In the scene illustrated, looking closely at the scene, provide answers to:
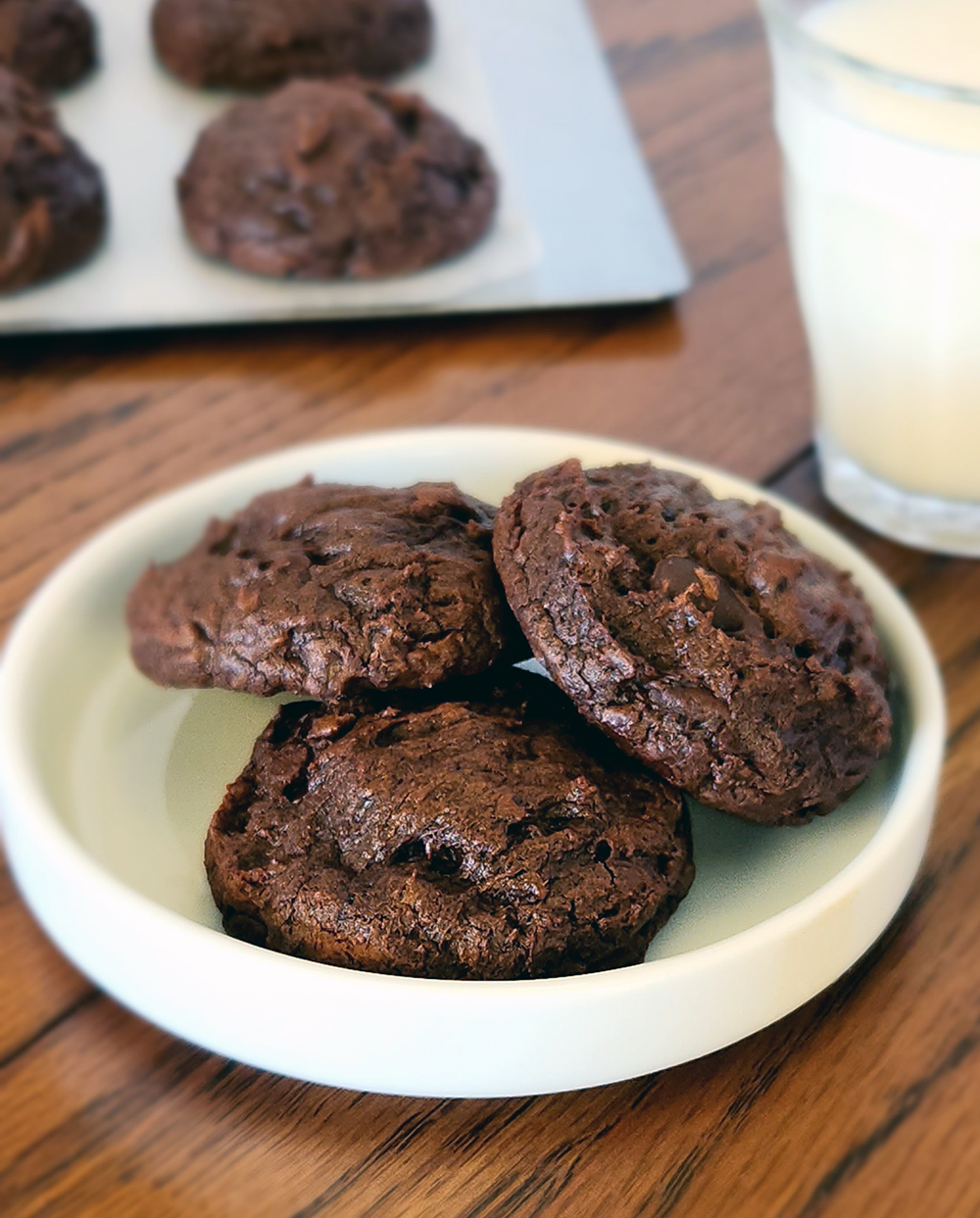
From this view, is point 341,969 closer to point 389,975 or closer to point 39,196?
point 389,975

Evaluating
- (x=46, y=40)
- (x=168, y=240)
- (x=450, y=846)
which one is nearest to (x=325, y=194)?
(x=168, y=240)

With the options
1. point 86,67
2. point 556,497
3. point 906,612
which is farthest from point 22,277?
point 906,612

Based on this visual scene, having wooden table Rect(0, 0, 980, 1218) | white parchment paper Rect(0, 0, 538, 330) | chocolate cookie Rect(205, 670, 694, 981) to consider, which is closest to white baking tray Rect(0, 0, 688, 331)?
white parchment paper Rect(0, 0, 538, 330)

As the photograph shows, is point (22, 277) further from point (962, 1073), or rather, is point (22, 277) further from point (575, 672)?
point (962, 1073)

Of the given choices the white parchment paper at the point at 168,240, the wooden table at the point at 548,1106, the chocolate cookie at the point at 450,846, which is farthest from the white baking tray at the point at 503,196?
the chocolate cookie at the point at 450,846

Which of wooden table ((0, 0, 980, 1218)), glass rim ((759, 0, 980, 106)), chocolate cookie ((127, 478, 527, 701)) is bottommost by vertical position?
wooden table ((0, 0, 980, 1218))

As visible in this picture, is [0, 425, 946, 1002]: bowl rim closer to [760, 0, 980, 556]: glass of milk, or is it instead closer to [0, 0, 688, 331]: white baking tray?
[760, 0, 980, 556]: glass of milk
